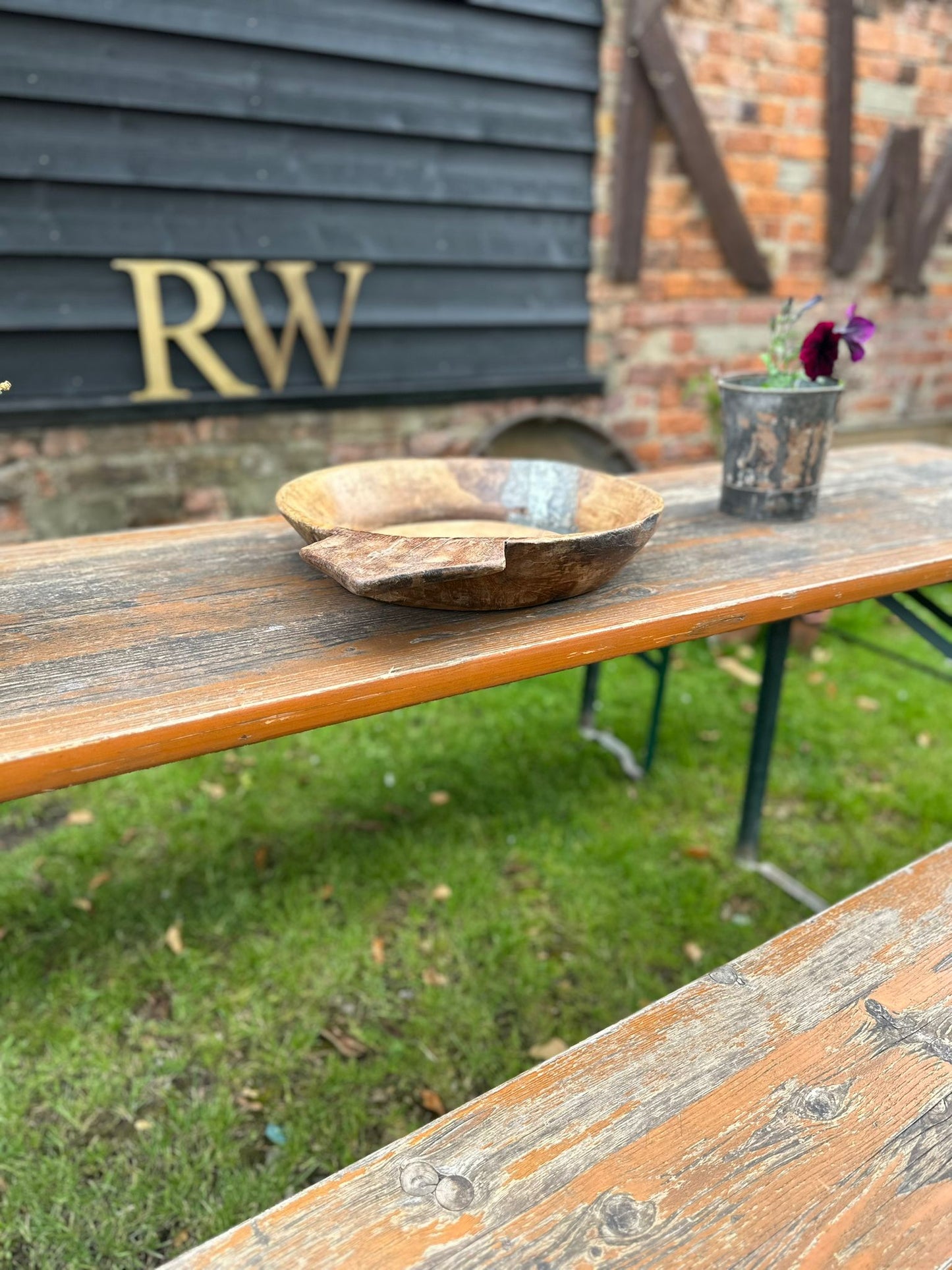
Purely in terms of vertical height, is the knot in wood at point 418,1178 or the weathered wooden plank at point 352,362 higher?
the weathered wooden plank at point 352,362

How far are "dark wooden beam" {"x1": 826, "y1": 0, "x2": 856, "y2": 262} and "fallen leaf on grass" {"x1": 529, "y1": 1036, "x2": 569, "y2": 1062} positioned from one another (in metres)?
3.34

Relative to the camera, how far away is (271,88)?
2545 mm

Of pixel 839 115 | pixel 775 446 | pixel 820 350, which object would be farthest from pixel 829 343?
pixel 839 115

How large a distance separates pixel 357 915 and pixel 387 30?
2520 millimetres

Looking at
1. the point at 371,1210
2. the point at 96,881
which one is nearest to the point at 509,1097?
the point at 371,1210

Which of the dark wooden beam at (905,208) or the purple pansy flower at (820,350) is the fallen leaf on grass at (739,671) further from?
the dark wooden beam at (905,208)

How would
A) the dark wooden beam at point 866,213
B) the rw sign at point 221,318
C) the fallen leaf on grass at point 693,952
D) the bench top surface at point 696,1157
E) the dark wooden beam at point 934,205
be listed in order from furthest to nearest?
the dark wooden beam at point 934,205
the dark wooden beam at point 866,213
the rw sign at point 221,318
the fallen leaf on grass at point 693,952
the bench top surface at point 696,1157

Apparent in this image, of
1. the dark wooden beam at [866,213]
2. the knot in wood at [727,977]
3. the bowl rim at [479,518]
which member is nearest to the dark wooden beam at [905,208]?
the dark wooden beam at [866,213]

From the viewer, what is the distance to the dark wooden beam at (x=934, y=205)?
3.71 meters

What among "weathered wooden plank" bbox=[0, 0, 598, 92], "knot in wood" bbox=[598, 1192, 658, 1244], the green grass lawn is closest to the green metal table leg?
the green grass lawn

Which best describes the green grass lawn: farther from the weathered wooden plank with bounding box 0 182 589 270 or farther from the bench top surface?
the weathered wooden plank with bounding box 0 182 589 270

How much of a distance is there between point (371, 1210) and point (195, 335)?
95.8 inches

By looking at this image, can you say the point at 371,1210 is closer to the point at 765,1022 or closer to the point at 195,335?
the point at 765,1022

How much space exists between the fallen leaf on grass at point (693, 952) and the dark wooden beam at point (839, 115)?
3.02 metres
